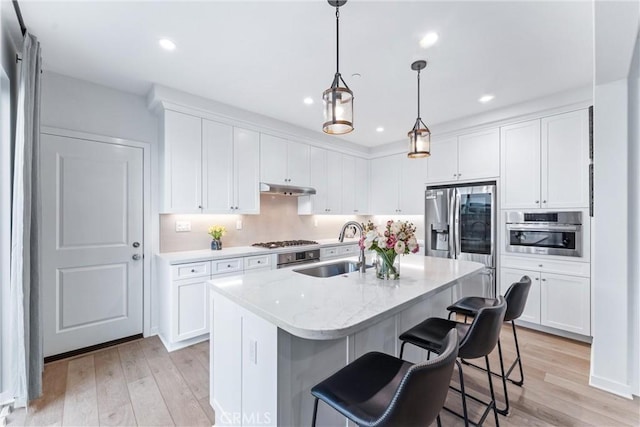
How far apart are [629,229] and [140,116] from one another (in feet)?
15.1

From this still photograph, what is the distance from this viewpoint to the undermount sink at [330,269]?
2.33 m

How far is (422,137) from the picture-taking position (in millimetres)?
2363

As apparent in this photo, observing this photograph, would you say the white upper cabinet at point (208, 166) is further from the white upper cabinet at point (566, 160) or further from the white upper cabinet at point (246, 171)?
the white upper cabinet at point (566, 160)

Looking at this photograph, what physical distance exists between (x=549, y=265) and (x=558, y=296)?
339 mm

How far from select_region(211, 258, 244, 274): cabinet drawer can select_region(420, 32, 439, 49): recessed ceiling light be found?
272 cm

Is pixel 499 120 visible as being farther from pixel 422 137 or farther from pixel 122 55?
pixel 122 55

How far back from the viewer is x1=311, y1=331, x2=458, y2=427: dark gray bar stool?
89cm

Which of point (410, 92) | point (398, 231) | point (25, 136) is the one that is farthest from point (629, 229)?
point (25, 136)

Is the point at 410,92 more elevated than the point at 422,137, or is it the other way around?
the point at 410,92

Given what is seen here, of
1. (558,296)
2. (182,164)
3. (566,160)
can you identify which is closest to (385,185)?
(566,160)

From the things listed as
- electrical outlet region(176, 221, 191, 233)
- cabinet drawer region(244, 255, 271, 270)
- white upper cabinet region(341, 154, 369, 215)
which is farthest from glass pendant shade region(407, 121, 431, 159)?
electrical outlet region(176, 221, 191, 233)

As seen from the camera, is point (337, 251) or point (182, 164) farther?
point (337, 251)

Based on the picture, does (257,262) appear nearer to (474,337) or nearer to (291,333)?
(291,333)

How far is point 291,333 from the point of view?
1.13m
